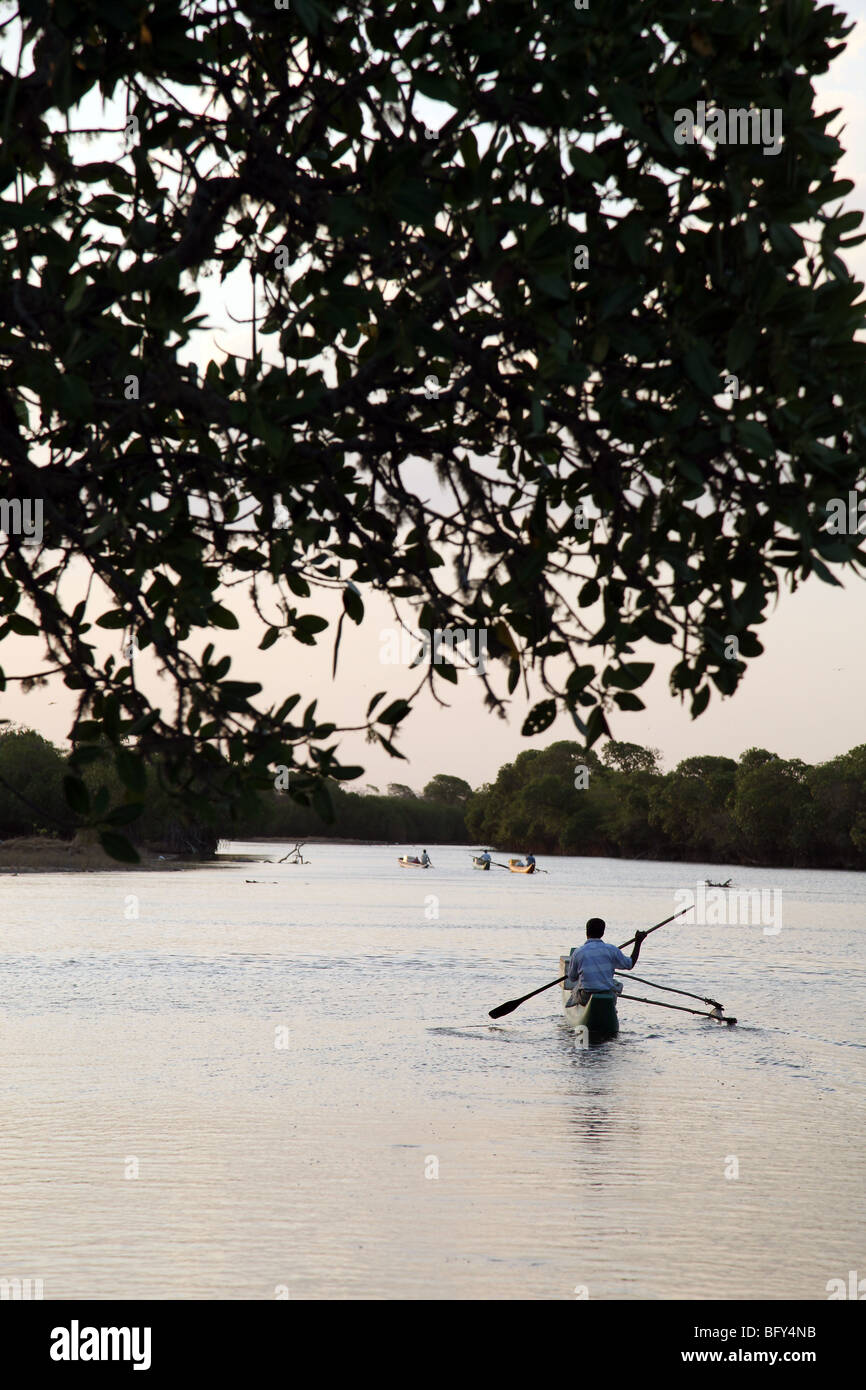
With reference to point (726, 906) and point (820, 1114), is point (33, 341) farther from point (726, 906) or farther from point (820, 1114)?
point (726, 906)

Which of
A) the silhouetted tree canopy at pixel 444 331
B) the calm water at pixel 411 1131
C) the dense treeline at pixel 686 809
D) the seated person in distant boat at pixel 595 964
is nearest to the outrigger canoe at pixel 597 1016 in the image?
the seated person in distant boat at pixel 595 964

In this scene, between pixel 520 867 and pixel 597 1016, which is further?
pixel 520 867

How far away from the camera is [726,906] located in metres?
83.6

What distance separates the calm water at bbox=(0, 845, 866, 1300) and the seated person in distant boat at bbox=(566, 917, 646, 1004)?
133cm

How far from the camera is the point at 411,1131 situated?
59.2 feet

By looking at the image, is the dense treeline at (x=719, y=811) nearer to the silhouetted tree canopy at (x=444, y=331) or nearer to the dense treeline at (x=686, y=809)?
the dense treeline at (x=686, y=809)

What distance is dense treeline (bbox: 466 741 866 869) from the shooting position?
484 feet

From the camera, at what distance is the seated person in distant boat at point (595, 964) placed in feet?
77.0

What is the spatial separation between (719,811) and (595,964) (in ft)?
473

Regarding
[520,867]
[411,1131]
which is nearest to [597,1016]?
[411,1131]

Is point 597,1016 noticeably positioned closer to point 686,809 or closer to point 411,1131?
point 411,1131

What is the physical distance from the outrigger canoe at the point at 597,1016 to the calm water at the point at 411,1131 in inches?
24.4

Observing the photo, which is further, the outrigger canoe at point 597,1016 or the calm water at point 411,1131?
the outrigger canoe at point 597,1016
